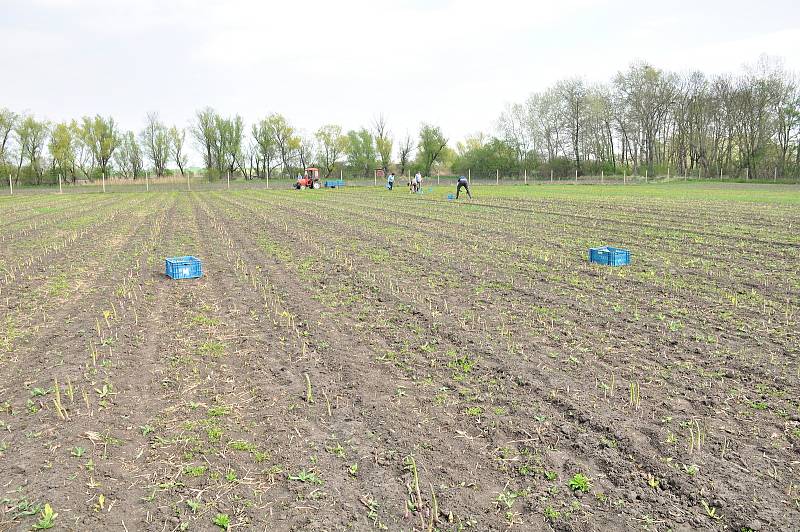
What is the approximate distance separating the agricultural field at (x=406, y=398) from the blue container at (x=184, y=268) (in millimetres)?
275

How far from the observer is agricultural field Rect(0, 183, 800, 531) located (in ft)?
11.3

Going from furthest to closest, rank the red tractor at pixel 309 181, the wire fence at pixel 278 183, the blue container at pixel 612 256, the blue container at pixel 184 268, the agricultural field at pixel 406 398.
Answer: the wire fence at pixel 278 183 → the red tractor at pixel 309 181 → the blue container at pixel 612 256 → the blue container at pixel 184 268 → the agricultural field at pixel 406 398

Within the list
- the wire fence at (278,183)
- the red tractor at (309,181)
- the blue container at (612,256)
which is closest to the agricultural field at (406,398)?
the blue container at (612,256)

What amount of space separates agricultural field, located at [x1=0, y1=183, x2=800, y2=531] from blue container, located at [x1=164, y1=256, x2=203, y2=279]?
275 mm

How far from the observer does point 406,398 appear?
4.89 metres

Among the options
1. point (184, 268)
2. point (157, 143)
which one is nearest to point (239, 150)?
point (157, 143)

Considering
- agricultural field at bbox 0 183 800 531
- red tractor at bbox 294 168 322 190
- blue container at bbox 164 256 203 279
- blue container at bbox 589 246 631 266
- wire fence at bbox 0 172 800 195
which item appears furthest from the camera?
wire fence at bbox 0 172 800 195

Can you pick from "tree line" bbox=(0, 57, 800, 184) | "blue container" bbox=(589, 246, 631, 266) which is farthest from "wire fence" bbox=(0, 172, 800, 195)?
"blue container" bbox=(589, 246, 631, 266)

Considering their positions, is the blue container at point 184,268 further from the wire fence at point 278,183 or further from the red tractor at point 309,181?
the wire fence at point 278,183

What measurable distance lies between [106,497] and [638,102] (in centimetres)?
7037

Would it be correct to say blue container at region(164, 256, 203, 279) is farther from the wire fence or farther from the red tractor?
the wire fence

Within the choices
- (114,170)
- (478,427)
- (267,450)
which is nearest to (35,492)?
(267,450)

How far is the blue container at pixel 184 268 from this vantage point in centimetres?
988

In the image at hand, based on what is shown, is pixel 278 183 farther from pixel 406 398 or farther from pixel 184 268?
Answer: pixel 406 398
